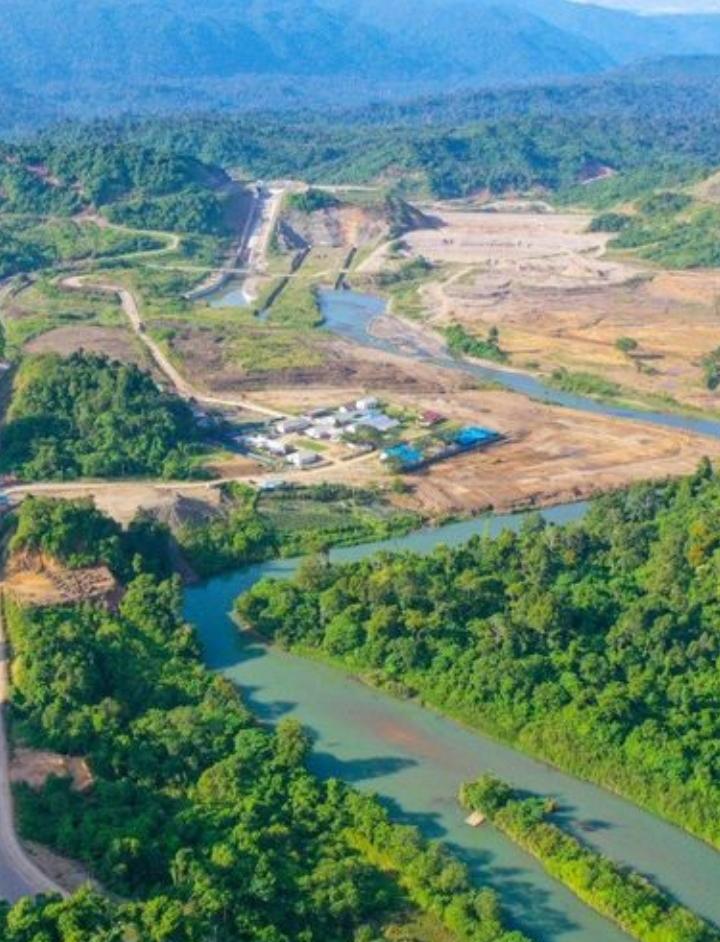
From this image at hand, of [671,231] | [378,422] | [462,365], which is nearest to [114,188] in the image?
[462,365]

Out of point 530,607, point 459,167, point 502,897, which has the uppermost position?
point 459,167

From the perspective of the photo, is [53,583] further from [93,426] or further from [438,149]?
[438,149]

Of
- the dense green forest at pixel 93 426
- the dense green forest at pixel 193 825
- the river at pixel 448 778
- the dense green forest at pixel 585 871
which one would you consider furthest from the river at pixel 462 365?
the dense green forest at pixel 585 871

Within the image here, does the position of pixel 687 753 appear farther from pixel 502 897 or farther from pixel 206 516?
pixel 206 516

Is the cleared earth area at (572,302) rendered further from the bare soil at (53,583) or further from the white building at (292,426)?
the bare soil at (53,583)

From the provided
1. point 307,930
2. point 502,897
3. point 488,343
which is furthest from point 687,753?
point 488,343

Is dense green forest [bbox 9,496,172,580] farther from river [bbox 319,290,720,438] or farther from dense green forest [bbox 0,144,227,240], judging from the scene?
dense green forest [bbox 0,144,227,240]
